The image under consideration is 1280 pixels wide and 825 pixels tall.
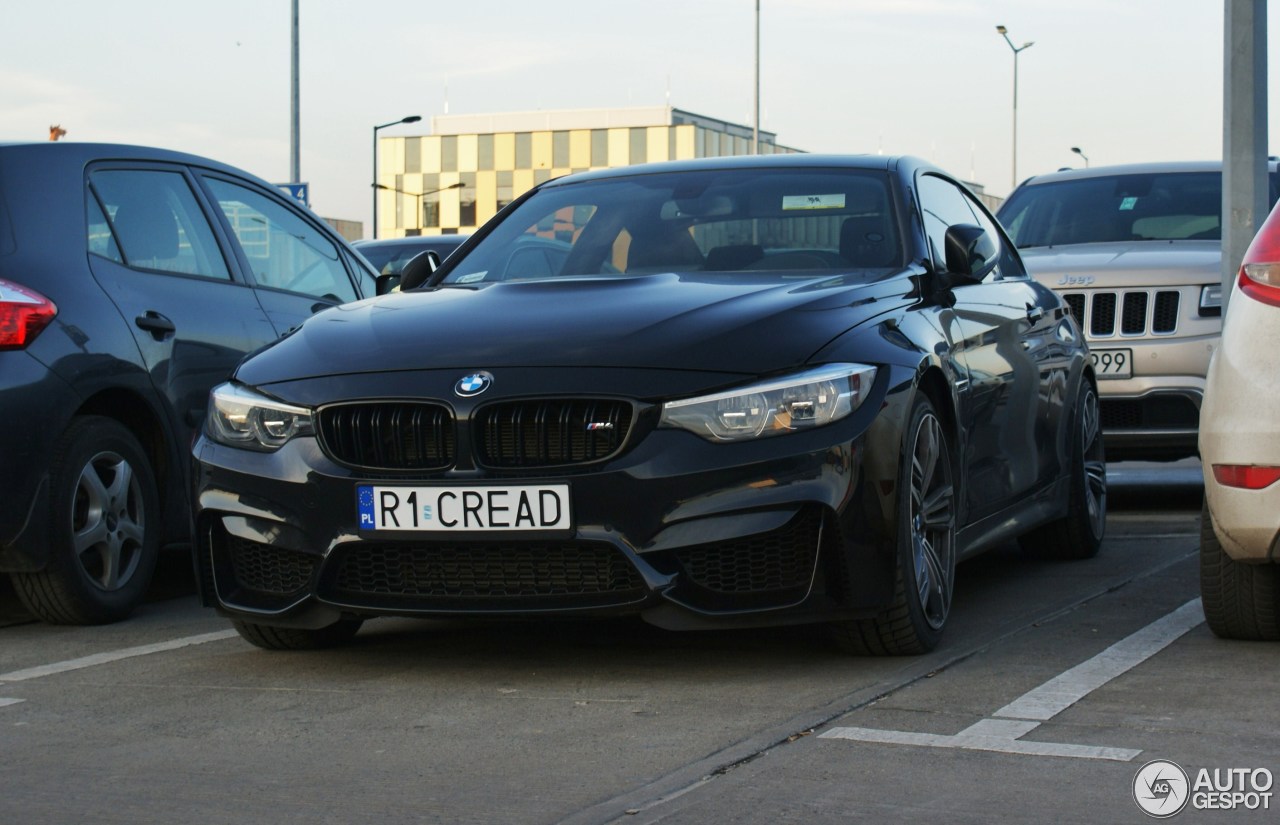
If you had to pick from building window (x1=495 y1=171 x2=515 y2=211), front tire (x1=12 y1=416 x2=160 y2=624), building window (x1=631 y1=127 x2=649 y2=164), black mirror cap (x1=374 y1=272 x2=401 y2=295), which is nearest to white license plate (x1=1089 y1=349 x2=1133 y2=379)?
black mirror cap (x1=374 y1=272 x2=401 y2=295)

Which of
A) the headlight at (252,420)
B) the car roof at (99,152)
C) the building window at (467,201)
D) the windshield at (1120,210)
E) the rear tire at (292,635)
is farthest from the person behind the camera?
the building window at (467,201)

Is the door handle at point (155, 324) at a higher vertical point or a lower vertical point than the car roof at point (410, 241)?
lower

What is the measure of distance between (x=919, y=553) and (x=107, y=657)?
2293 millimetres

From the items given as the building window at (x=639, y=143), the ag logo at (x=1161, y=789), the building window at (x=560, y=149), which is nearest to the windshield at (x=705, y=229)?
the ag logo at (x=1161, y=789)

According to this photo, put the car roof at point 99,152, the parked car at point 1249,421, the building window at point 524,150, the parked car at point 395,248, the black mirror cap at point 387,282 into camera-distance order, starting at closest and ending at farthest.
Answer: the parked car at point 1249,421 → the car roof at point 99,152 → the black mirror cap at point 387,282 → the parked car at point 395,248 → the building window at point 524,150

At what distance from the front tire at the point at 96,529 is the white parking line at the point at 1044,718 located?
2.81 meters

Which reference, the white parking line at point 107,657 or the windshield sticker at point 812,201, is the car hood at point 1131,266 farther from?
the white parking line at point 107,657

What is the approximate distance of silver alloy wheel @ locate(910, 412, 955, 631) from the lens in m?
5.25

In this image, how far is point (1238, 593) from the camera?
5.36 m

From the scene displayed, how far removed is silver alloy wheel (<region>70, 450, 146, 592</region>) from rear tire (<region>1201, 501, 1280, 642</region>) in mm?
3318

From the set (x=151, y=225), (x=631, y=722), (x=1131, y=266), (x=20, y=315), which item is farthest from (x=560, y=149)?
(x=631, y=722)

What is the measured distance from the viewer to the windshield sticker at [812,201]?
20.6 feet

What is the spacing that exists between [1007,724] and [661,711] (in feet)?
2.61

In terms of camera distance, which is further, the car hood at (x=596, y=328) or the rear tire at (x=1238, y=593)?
the rear tire at (x=1238, y=593)
